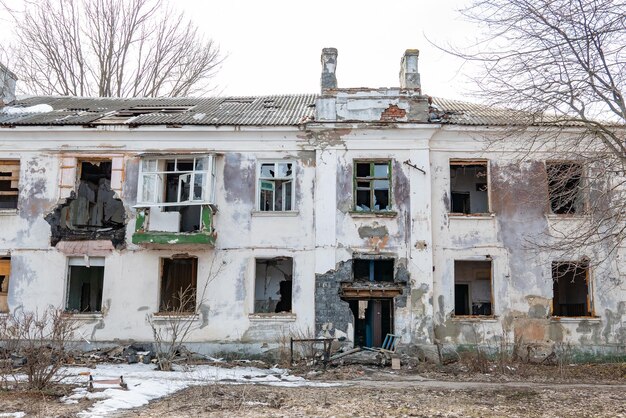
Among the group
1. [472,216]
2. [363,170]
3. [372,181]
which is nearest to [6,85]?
[363,170]

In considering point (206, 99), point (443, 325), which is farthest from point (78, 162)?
point (443, 325)

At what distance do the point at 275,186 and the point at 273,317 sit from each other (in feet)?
12.4

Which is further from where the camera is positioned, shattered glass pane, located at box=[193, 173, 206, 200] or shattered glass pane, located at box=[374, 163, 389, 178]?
shattered glass pane, located at box=[193, 173, 206, 200]

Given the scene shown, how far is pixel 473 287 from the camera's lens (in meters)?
20.0

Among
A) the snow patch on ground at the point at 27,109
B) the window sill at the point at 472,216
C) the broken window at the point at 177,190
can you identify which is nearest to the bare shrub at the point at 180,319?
the broken window at the point at 177,190

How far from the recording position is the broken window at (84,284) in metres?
17.8

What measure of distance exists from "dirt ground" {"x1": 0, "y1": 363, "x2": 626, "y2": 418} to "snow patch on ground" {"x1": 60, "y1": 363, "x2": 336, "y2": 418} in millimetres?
297

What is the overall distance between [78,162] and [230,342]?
6.98 meters

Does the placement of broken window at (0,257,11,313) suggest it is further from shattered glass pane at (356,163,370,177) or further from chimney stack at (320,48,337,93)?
chimney stack at (320,48,337,93)

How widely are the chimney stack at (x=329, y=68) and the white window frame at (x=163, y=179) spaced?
13.3 feet

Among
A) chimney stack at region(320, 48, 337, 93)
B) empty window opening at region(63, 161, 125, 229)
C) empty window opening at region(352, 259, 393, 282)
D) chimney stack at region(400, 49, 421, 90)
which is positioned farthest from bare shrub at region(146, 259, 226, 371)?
chimney stack at region(400, 49, 421, 90)

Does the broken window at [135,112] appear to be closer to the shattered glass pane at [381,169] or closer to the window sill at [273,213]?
the window sill at [273,213]

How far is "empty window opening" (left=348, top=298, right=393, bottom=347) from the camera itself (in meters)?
17.3

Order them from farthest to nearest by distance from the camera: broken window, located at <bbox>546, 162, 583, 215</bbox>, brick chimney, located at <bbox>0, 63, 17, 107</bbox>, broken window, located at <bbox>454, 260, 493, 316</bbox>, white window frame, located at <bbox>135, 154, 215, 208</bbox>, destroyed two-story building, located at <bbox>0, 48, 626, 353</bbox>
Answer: brick chimney, located at <bbox>0, 63, 17, 107</bbox>
broken window, located at <bbox>454, 260, 493, 316</bbox>
white window frame, located at <bbox>135, 154, 215, 208</bbox>
destroyed two-story building, located at <bbox>0, 48, 626, 353</bbox>
broken window, located at <bbox>546, 162, 583, 215</bbox>
